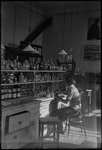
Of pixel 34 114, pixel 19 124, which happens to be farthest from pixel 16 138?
pixel 34 114

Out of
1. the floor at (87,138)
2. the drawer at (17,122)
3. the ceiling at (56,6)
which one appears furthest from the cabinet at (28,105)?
the ceiling at (56,6)

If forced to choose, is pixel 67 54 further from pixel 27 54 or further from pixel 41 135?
pixel 41 135

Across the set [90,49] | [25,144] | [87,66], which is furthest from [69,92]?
[25,144]

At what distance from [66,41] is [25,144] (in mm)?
699

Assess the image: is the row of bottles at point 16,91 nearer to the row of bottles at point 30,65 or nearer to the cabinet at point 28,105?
the cabinet at point 28,105

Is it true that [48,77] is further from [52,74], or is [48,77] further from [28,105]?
[28,105]

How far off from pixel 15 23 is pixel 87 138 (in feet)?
2.83

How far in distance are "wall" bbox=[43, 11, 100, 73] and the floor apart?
1.00 feet

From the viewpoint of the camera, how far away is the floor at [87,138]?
1.19 meters

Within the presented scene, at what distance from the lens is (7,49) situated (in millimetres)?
1225

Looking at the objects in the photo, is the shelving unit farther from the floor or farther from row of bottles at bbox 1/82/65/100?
the floor

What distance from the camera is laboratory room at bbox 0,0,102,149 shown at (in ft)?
4.02

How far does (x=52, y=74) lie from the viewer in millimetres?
1322

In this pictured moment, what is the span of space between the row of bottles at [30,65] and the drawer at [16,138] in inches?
16.5
